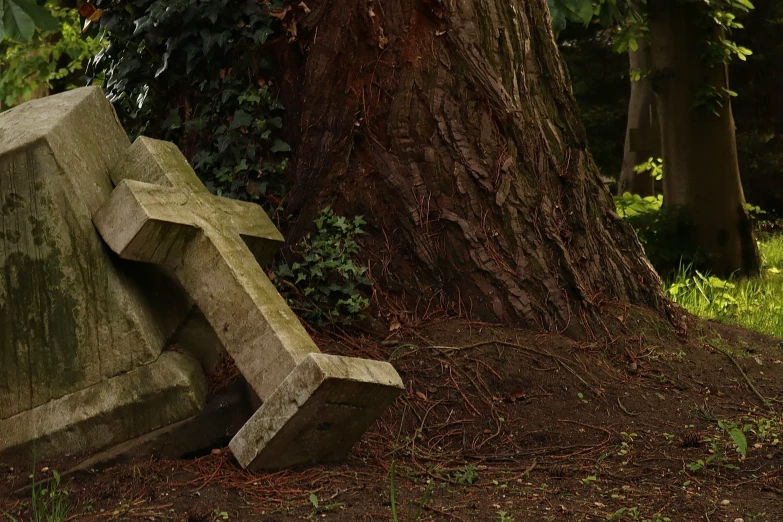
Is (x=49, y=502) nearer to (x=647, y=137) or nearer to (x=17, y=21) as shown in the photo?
(x=17, y=21)

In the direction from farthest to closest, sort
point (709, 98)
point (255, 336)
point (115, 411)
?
point (709, 98) → point (115, 411) → point (255, 336)

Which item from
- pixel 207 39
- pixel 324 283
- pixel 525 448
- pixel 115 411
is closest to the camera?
pixel 115 411

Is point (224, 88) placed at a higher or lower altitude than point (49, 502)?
higher

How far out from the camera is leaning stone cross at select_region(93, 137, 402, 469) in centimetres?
283

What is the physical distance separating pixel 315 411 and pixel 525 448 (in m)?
1.07

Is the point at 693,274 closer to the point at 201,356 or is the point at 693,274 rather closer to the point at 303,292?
the point at 303,292

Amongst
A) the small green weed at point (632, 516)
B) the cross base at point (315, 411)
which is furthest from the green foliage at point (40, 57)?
the small green weed at point (632, 516)

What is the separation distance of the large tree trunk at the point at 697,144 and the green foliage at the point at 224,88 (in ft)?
17.2

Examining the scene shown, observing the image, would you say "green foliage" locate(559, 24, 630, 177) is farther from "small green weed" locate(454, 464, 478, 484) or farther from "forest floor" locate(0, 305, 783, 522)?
"small green weed" locate(454, 464, 478, 484)

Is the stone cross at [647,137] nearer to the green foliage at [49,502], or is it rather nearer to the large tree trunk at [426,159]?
the large tree trunk at [426,159]

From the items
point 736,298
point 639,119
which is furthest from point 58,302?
point 639,119

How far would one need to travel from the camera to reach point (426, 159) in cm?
418

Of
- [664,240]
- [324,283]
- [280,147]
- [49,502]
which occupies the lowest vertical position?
[664,240]

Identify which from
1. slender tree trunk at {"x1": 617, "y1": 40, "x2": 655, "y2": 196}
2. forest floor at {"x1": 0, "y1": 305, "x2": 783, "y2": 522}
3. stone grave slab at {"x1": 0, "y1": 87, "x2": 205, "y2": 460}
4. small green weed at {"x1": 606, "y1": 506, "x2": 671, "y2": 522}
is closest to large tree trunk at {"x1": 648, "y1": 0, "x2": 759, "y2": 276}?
slender tree trunk at {"x1": 617, "y1": 40, "x2": 655, "y2": 196}
